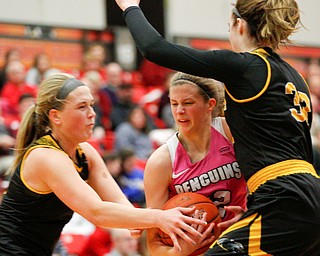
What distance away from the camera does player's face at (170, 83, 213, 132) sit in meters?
4.12

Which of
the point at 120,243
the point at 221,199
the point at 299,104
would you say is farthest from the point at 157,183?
the point at 120,243

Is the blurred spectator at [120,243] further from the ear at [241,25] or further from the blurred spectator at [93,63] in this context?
the blurred spectator at [93,63]

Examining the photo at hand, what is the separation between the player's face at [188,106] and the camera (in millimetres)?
4117

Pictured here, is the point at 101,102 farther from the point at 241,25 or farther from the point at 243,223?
the point at 243,223

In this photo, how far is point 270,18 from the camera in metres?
3.71

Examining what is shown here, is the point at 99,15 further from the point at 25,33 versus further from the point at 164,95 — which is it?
the point at 164,95

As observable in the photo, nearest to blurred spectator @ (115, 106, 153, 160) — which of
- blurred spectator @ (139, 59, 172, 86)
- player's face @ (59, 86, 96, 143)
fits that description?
blurred spectator @ (139, 59, 172, 86)

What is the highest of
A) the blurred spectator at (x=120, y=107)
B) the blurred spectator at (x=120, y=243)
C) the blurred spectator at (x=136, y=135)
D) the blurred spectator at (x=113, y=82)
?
the blurred spectator at (x=113, y=82)

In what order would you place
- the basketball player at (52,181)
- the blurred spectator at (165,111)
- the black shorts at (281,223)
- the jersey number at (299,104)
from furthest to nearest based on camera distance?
1. the blurred spectator at (165,111)
2. the basketball player at (52,181)
3. the jersey number at (299,104)
4. the black shorts at (281,223)

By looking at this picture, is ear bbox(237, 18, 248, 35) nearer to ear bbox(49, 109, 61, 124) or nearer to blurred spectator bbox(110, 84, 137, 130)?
ear bbox(49, 109, 61, 124)

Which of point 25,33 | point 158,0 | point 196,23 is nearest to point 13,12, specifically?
point 25,33

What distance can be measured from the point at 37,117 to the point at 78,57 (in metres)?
7.31

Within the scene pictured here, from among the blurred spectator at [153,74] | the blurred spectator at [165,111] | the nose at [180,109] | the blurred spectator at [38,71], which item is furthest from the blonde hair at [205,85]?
the blurred spectator at [153,74]

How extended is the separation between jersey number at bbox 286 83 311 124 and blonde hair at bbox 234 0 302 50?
275 millimetres
